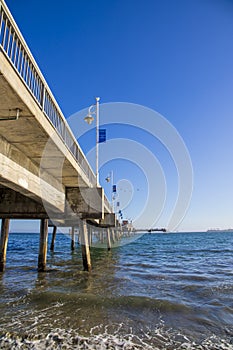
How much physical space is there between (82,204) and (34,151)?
5284mm

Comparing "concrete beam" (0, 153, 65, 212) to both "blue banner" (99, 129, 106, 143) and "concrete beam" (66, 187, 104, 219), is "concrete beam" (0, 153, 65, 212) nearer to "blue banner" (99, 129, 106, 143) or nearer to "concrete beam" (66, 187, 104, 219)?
"concrete beam" (66, 187, 104, 219)

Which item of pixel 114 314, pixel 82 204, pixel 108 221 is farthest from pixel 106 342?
pixel 108 221

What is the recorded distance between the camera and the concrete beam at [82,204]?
11969 mm

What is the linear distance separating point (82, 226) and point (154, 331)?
869cm

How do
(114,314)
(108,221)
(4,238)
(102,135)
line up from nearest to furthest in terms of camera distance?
1. (114,314)
2. (4,238)
3. (102,135)
4. (108,221)

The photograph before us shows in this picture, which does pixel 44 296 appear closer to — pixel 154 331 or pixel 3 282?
pixel 3 282

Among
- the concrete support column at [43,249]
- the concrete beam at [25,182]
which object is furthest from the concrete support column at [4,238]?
the concrete beam at [25,182]

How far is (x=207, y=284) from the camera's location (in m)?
11.6

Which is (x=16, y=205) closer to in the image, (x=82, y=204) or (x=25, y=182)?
(x=82, y=204)

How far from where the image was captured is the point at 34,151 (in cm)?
727

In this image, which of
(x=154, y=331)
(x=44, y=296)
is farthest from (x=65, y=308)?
(x=154, y=331)

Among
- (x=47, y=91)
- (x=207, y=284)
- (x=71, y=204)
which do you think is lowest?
(x=207, y=284)

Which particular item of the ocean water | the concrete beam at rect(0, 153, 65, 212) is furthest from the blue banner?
the ocean water

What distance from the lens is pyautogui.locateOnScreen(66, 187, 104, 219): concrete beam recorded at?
1197 centimetres
